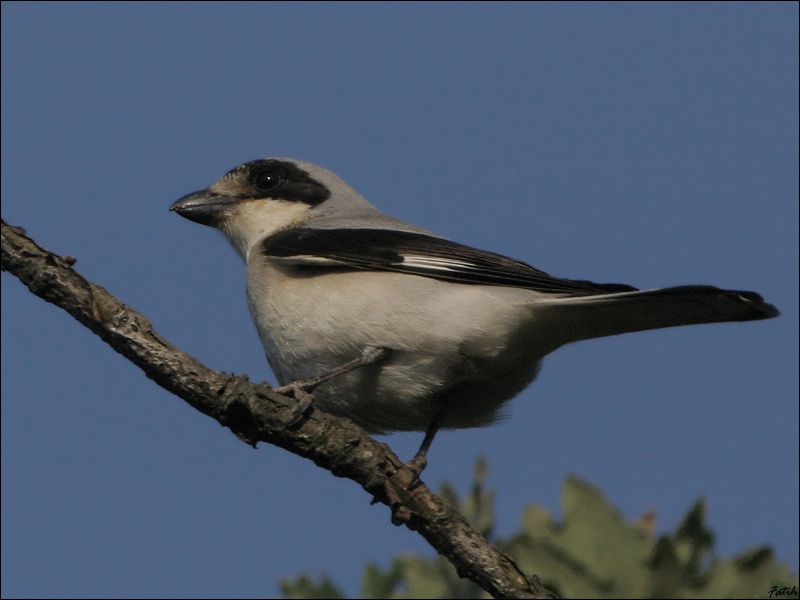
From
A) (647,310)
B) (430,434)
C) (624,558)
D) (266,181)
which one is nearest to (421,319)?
(430,434)

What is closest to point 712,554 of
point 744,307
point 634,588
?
point 634,588

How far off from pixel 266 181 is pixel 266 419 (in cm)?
304

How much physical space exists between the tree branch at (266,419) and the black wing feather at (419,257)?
1.27 m

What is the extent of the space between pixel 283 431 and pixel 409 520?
2.23ft

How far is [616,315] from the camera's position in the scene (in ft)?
15.3

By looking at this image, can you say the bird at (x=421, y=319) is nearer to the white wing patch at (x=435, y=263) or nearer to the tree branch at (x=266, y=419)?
the white wing patch at (x=435, y=263)

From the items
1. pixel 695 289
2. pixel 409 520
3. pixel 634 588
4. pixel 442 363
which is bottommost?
pixel 634 588

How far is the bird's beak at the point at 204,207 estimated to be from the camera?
6516 millimetres

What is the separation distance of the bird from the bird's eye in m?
1.13

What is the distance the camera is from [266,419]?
12.9 feet

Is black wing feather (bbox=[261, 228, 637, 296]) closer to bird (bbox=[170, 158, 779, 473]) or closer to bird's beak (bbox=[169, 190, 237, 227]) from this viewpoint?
bird (bbox=[170, 158, 779, 473])

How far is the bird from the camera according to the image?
4699 millimetres

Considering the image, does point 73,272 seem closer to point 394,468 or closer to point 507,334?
point 394,468

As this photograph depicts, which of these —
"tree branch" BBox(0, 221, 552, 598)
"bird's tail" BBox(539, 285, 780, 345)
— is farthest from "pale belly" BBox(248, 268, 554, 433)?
"tree branch" BBox(0, 221, 552, 598)
